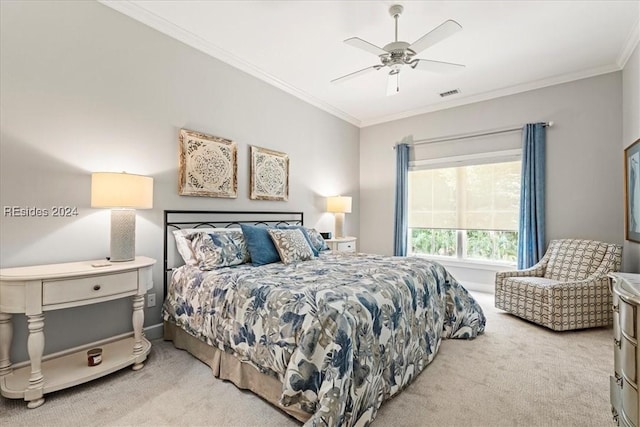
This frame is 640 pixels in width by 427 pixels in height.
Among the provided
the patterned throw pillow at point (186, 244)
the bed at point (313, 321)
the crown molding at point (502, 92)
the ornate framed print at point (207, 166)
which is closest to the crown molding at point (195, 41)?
the ornate framed print at point (207, 166)

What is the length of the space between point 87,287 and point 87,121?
1.39 m

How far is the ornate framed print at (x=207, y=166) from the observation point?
122 inches

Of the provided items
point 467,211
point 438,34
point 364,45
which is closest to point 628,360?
point 438,34

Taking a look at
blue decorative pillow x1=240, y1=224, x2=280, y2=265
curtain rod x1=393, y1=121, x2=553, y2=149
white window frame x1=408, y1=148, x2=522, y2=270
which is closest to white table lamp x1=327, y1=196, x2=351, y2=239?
white window frame x1=408, y1=148, x2=522, y2=270

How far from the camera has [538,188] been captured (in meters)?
4.09

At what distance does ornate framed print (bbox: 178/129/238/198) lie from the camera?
3.10 metres

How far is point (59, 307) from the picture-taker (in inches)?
75.0

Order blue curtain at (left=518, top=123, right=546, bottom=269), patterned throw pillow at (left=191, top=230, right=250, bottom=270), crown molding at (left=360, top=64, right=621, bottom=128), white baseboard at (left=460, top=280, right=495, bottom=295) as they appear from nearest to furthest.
→ patterned throw pillow at (left=191, top=230, right=250, bottom=270), crown molding at (left=360, top=64, right=621, bottom=128), blue curtain at (left=518, top=123, right=546, bottom=269), white baseboard at (left=460, top=280, right=495, bottom=295)

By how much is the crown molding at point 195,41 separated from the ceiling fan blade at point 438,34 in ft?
6.81

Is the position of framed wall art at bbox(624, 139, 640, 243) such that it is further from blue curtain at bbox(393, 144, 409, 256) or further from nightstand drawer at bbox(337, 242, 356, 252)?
nightstand drawer at bbox(337, 242, 356, 252)

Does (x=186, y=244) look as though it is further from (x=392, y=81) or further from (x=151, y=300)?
(x=392, y=81)

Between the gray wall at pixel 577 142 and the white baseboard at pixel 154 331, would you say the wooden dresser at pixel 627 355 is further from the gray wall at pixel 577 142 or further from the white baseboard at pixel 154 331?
the white baseboard at pixel 154 331

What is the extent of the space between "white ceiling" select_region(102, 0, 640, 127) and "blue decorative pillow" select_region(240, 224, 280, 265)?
202cm

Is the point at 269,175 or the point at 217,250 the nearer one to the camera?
the point at 217,250
